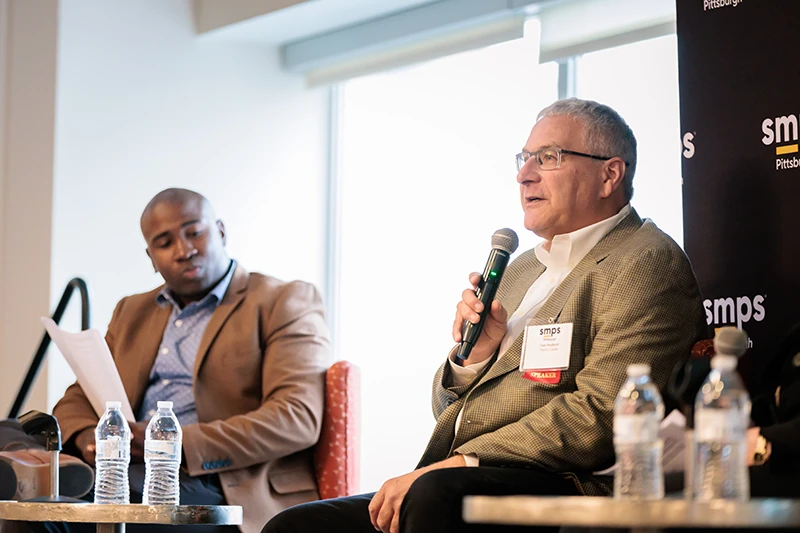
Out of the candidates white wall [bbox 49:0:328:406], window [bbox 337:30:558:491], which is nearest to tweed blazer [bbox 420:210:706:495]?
window [bbox 337:30:558:491]

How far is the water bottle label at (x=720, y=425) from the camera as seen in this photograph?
1.58 m

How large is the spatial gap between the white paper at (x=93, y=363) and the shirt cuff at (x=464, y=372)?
1.20 m

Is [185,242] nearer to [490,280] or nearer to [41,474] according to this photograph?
[41,474]

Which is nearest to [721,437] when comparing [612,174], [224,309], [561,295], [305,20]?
[561,295]

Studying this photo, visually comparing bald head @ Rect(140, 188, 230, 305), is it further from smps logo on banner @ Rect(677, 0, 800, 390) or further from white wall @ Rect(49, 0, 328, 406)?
smps logo on banner @ Rect(677, 0, 800, 390)

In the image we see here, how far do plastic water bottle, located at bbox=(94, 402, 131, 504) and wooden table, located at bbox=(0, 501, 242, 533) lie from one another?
0.26 m

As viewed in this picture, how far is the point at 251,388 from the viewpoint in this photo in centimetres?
382

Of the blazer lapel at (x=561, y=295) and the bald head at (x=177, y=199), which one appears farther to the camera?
the bald head at (x=177, y=199)

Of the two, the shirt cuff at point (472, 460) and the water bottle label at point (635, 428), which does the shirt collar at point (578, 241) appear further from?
the water bottle label at point (635, 428)

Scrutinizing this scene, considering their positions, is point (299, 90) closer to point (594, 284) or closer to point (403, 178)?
point (403, 178)

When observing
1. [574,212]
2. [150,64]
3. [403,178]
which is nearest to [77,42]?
[150,64]

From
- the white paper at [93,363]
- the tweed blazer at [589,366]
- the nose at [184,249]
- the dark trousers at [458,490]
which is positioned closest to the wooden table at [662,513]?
the dark trousers at [458,490]

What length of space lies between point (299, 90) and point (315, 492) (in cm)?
253

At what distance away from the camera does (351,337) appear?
5.47 metres
